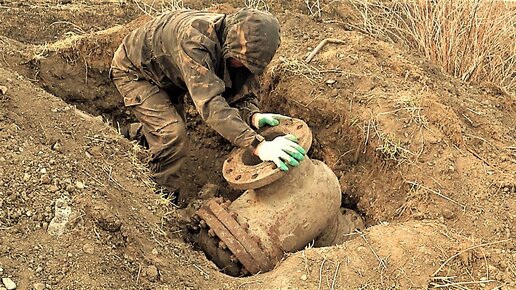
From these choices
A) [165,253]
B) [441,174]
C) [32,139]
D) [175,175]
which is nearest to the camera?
A: [165,253]

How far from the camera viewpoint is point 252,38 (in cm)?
388

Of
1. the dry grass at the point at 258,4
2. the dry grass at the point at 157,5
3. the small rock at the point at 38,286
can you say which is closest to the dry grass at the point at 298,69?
the dry grass at the point at 258,4

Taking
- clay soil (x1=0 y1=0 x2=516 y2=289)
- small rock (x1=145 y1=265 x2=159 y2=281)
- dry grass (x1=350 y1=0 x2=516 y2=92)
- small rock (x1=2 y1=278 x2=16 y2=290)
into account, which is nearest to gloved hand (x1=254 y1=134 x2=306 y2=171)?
clay soil (x1=0 y1=0 x2=516 y2=289)

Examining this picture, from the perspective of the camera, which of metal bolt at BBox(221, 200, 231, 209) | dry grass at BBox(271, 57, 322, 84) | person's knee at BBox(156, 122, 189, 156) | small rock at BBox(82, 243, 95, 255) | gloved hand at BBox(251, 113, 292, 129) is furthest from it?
dry grass at BBox(271, 57, 322, 84)

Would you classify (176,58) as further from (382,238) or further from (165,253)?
(382,238)

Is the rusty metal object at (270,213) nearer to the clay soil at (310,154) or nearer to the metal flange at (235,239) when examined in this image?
the metal flange at (235,239)

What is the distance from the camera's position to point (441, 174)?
448cm

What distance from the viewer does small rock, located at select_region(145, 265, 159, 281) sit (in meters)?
3.26

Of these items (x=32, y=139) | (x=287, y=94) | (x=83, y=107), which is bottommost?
(x=83, y=107)

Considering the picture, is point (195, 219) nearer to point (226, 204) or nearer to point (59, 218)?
point (226, 204)

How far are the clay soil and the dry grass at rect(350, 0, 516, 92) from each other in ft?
1.28

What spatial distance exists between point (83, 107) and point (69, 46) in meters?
0.58

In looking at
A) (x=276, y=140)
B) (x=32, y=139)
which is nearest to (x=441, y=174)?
(x=276, y=140)

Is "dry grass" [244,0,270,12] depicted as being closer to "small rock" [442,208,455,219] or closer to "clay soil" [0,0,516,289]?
"clay soil" [0,0,516,289]
